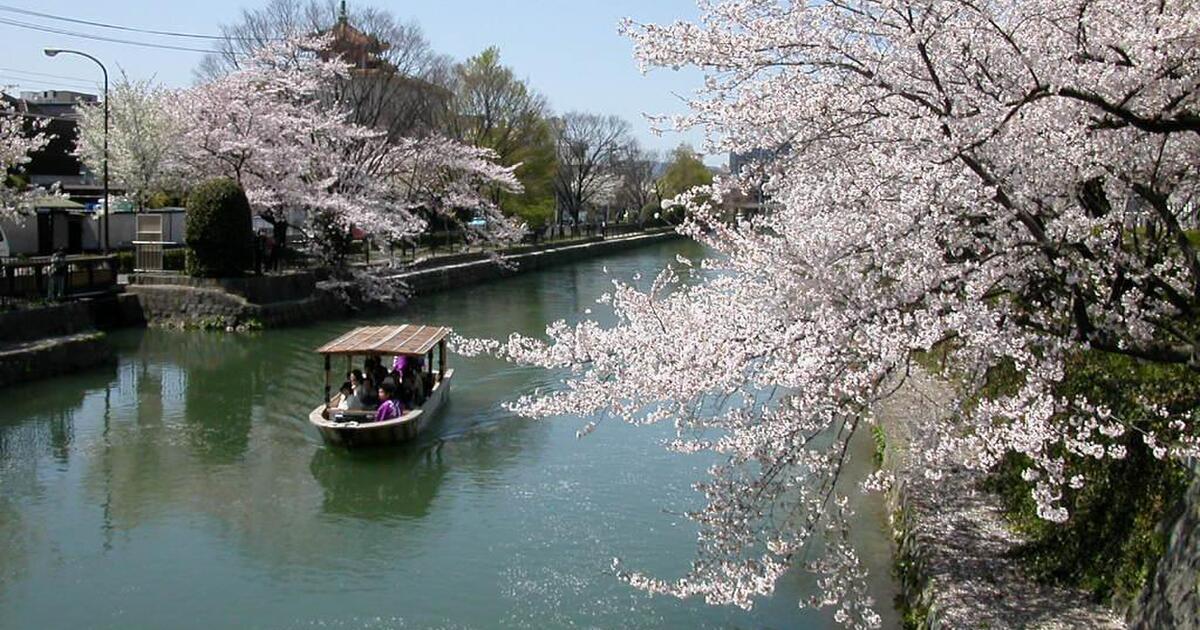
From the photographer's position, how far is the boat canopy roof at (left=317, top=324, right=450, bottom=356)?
12898mm

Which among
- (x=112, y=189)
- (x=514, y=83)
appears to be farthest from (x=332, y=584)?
(x=514, y=83)

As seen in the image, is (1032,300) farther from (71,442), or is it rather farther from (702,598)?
(71,442)

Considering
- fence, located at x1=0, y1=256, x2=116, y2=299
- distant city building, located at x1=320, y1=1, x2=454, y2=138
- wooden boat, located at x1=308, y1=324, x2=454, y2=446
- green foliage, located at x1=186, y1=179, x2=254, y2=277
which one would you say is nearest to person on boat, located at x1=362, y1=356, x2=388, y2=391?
wooden boat, located at x1=308, y1=324, x2=454, y2=446

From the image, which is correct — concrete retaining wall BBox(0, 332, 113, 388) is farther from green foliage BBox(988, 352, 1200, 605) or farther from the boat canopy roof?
green foliage BBox(988, 352, 1200, 605)

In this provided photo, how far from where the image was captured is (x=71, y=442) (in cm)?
1301

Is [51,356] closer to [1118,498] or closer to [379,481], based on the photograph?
[379,481]

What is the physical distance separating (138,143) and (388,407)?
1918 cm

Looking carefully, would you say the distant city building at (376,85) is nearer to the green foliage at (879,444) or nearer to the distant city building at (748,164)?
the green foliage at (879,444)

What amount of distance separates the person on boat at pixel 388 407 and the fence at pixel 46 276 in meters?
8.93

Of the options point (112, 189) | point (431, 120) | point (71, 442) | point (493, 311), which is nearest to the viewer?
point (71, 442)

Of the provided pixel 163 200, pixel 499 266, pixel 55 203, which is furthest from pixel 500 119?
pixel 55 203

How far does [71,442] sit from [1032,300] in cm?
1199

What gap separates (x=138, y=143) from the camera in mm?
27500

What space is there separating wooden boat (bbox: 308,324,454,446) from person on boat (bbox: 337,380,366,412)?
0.30 feet
